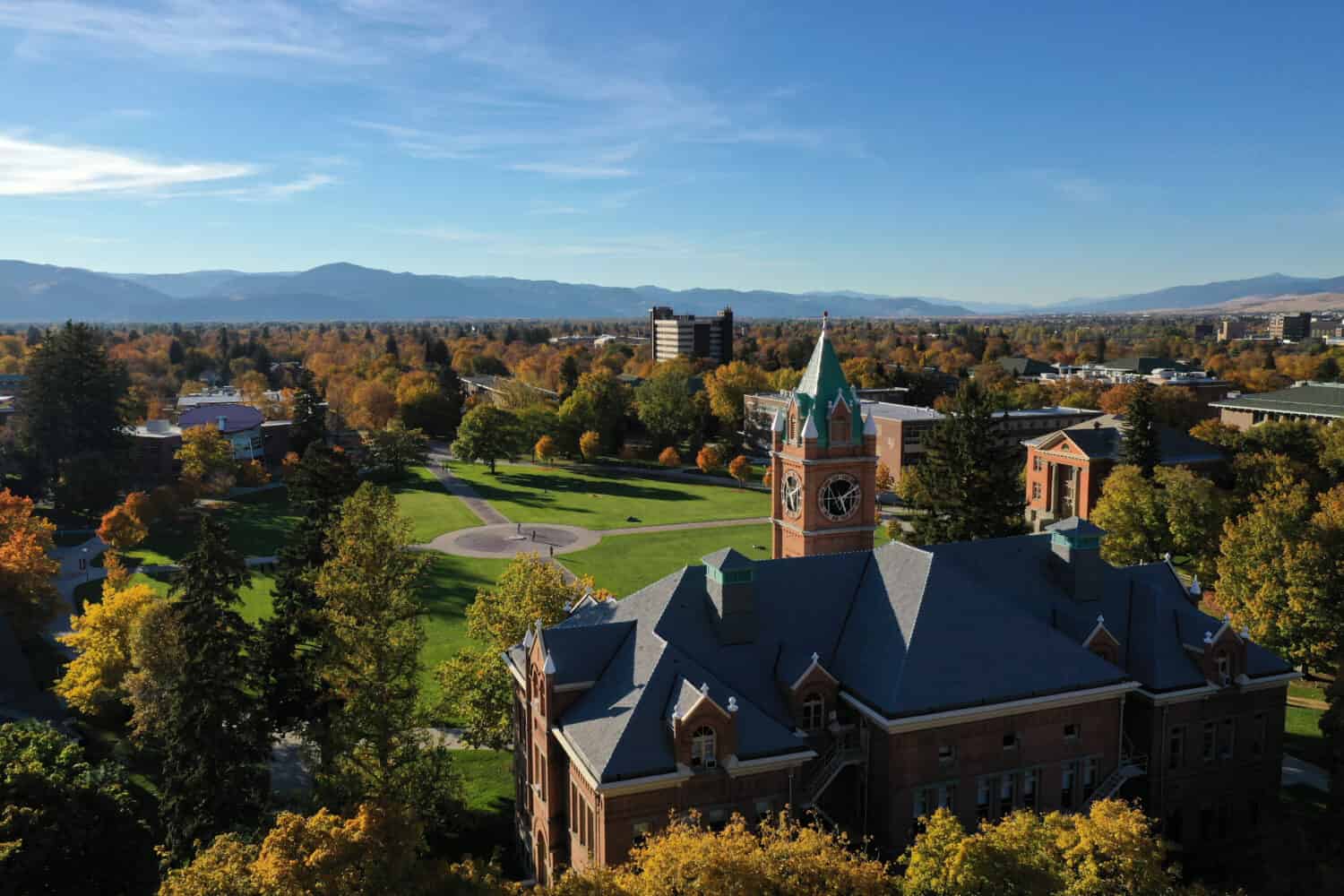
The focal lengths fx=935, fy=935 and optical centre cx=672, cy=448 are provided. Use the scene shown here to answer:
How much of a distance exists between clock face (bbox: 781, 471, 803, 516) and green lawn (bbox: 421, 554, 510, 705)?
2029cm

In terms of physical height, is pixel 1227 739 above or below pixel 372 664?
below

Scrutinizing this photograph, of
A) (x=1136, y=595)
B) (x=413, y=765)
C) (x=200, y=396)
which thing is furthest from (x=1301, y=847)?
(x=200, y=396)

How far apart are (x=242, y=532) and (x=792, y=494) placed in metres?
71.7

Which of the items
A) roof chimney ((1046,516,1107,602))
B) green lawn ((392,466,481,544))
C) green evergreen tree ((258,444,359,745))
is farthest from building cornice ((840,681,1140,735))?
green lawn ((392,466,481,544))

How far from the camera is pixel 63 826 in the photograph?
31.7m

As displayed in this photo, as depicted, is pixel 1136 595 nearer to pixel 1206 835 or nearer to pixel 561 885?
pixel 1206 835

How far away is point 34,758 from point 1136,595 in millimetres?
43234

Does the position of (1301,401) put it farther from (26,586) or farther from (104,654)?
(26,586)

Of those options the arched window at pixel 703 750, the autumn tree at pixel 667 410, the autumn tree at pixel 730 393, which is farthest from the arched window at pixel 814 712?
the autumn tree at pixel 730 393

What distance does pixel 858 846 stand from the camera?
1314 inches

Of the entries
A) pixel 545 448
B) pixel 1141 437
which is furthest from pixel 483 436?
pixel 1141 437

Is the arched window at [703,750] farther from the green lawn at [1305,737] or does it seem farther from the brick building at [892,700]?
the green lawn at [1305,737]

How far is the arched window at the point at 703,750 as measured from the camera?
30188 millimetres

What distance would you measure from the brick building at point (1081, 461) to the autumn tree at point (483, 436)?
75.1 metres
